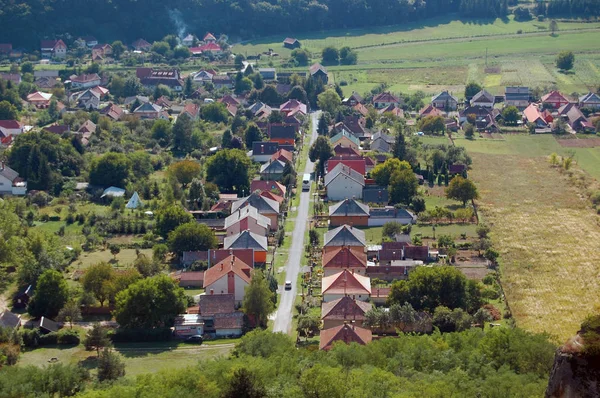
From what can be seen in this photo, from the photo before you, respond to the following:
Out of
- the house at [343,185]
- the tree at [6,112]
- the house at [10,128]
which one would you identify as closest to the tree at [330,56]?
the tree at [6,112]

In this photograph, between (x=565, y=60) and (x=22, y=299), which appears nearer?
(x=22, y=299)

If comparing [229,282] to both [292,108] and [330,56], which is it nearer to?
[292,108]

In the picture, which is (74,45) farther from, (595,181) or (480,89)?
(595,181)

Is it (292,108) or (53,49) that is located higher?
(53,49)

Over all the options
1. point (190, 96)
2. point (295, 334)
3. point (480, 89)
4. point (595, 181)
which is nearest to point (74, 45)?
point (190, 96)

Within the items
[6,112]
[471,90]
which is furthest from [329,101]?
[6,112]

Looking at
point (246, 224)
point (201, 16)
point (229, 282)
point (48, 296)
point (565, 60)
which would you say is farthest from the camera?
point (201, 16)

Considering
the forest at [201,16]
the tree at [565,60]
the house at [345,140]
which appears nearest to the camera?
the house at [345,140]

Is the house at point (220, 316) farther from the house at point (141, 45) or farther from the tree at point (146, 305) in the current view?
the house at point (141, 45)
